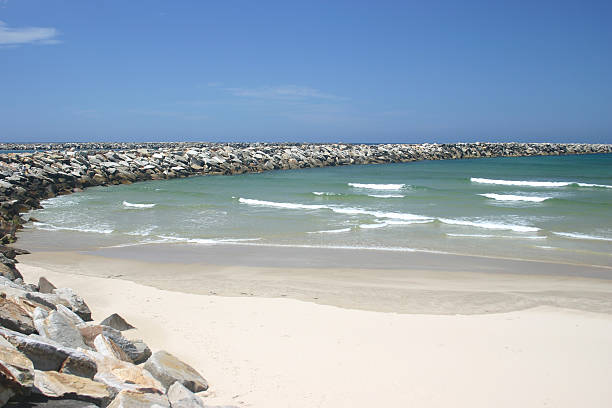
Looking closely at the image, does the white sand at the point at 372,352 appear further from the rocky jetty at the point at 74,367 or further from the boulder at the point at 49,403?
the boulder at the point at 49,403

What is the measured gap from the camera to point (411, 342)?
5898mm

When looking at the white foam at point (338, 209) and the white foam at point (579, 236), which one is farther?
the white foam at point (338, 209)

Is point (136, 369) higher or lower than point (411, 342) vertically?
higher

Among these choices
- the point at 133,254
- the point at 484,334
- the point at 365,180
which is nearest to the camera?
the point at 484,334

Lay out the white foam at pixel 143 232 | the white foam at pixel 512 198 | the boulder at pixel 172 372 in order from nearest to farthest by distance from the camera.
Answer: the boulder at pixel 172 372 < the white foam at pixel 143 232 < the white foam at pixel 512 198

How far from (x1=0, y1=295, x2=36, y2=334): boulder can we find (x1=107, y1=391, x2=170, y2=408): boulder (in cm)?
163

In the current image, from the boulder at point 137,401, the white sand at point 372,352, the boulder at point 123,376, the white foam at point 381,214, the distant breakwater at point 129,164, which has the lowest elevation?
the white sand at point 372,352

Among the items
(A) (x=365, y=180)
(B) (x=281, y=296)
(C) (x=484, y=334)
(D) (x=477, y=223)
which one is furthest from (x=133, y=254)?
(A) (x=365, y=180)

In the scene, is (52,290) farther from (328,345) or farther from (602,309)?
(602,309)

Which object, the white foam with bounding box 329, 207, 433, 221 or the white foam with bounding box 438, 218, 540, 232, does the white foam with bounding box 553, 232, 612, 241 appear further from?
the white foam with bounding box 329, 207, 433, 221

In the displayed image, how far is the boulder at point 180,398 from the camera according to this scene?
3680 mm

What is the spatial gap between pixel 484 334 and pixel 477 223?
10430 mm

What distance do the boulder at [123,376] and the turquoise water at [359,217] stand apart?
29.6ft

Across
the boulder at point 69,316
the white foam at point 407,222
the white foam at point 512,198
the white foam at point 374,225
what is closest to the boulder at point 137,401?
the boulder at point 69,316
